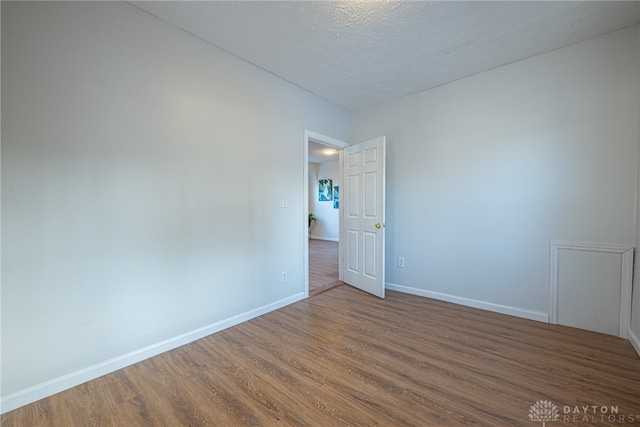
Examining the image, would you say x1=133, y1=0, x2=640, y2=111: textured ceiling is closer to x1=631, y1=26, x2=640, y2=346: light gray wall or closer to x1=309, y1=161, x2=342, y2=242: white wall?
x1=631, y1=26, x2=640, y2=346: light gray wall

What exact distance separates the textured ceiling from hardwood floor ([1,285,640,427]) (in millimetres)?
2639

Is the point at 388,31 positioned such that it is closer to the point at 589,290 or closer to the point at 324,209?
the point at 589,290

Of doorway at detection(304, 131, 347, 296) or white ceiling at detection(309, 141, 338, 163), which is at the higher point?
white ceiling at detection(309, 141, 338, 163)

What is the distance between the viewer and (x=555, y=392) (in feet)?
5.35

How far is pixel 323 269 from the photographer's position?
486cm

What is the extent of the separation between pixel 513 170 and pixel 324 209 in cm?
624

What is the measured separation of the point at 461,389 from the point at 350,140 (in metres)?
3.34

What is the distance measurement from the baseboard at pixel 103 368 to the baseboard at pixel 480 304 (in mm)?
2110

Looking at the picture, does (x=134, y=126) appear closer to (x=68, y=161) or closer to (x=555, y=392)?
(x=68, y=161)

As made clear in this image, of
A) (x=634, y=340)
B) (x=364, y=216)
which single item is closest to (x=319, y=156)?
(x=364, y=216)

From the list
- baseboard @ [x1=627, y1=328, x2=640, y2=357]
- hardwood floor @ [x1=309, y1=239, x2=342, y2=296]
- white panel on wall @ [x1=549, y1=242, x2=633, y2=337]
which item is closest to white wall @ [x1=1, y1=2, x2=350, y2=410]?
hardwood floor @ [x1=309, y1=239, x2=342, y2=296]

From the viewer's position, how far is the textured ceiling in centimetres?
196

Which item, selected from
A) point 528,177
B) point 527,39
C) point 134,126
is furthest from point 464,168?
point 134,126

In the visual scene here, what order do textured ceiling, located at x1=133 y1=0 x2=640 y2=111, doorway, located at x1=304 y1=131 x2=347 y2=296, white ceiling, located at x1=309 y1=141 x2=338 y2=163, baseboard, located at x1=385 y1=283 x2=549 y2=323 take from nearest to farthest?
1. textured ceiling, located at x1=133 y1=0 x2=640 y2=111
2. baseboard, located at x1=385 y1=283 x2=549 y2=323
3. white ceiling, located at x1=309 y1=141 x2=338 y2=163
4. doorway, located at x1=304 y1=131 x2=347 y2=296
